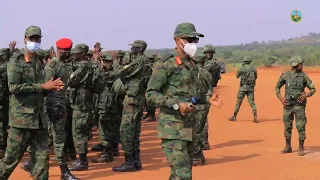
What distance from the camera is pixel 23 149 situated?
6207mm

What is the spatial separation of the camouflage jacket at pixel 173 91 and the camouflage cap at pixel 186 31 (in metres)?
0.26

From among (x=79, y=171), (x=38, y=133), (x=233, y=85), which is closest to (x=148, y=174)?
(x=79, y=171)

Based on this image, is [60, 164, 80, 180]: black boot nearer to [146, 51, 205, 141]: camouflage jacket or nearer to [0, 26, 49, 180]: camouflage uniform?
[0, 26, 49, 180]: camouflage uniform

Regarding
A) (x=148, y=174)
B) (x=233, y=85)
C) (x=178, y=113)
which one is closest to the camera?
(x=178, y=113)

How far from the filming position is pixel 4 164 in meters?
6.11

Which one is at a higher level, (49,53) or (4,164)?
(49,53)

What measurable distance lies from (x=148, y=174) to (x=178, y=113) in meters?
3.31

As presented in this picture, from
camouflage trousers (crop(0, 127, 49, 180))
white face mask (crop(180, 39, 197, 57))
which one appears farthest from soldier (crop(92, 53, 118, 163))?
white face mask (crop(180, 39, 197, 57))

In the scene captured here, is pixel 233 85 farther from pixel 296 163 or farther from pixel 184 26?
pixel 184 26

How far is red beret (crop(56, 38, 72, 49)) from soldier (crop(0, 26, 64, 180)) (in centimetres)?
107

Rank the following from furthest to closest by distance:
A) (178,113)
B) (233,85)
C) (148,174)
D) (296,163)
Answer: (233,85) → (296,163) → (148,174) → (178,113)

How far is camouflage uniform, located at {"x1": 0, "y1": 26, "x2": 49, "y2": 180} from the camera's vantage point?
611 centimetres

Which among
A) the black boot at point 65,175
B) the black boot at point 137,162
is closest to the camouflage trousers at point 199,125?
the black boot at point 137,162

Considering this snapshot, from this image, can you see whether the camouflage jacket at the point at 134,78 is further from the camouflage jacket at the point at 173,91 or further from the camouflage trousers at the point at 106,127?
the camouflage jacket at the point at 173,91
